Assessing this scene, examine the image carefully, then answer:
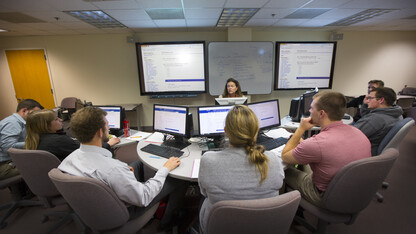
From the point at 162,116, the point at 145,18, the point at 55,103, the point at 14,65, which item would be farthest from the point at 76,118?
the point at 14,65

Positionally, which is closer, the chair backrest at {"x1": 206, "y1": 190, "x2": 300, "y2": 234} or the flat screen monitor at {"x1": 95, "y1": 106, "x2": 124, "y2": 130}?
the chair backrest at {"x1": 206, "y1": 190, "x2": 300, "y2": 234}

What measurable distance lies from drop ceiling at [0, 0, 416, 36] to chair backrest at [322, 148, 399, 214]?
8.30 feet

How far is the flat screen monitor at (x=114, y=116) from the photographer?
2354 mm

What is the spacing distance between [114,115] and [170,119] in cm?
85

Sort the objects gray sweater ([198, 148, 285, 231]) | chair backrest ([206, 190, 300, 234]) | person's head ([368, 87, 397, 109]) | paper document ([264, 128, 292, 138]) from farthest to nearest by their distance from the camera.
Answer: paper document ([264, 128, 292, 138])
person's head ([368, 87, 397, 109])
gray sweater ([198, 148, 285, 231])
chair backrest ([206, 190, 300, 234])

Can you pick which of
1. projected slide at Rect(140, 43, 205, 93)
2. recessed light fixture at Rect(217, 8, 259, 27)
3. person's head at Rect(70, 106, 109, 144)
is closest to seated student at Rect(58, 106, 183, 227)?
person's head at Rect(70, 106, 109, 144)

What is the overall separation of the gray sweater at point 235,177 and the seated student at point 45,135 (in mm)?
1427

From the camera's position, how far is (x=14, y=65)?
183 inches

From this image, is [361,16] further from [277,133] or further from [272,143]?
[272,143]

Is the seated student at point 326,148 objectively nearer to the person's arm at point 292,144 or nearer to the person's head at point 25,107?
the person's arm at point 292,144

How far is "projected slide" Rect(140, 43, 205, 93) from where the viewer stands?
4395 millimetres

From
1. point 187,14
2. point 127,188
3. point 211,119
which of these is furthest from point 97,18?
point 127,188

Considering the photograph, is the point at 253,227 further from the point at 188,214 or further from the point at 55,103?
the point at 55,103

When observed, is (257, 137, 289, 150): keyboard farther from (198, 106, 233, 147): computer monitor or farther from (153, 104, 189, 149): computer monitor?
(153, 104, 189, 149): computer monitor
